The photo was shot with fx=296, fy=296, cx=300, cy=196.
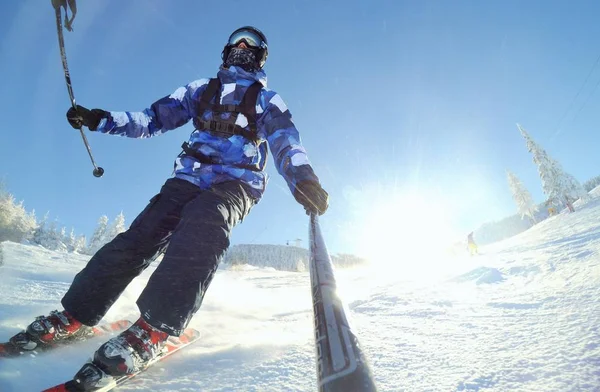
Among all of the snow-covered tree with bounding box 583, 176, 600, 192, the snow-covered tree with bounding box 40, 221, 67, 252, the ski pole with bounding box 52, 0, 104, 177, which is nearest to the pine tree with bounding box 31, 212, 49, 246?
the snow-covered tree with bounding box 40, 221, 67, 252

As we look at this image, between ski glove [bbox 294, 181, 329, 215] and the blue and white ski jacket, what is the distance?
78mm

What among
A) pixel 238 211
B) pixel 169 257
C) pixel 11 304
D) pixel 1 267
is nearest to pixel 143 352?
pixel 169 257

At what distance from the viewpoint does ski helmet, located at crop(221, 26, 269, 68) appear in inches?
153

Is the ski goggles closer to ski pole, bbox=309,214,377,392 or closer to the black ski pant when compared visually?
the black ski pant

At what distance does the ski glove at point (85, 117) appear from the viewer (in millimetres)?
2991

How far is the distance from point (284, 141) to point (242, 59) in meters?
1.57

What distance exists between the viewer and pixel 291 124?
2973mm

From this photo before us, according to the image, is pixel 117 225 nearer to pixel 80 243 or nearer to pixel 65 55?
pixel 80 243

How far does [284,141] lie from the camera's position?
2.79 metres

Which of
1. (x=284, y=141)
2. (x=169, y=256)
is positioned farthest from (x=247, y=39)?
(x=169, y=256)

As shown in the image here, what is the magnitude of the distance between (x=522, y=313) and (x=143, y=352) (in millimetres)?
2275

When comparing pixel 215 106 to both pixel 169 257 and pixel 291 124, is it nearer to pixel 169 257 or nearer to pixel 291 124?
pixel 291 124

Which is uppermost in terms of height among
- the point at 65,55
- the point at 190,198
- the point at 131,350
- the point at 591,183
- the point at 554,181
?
the point at 591,183

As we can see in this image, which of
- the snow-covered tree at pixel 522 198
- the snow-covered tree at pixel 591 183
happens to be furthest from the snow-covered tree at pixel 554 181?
the snow-covered tree at pixel 591 183
